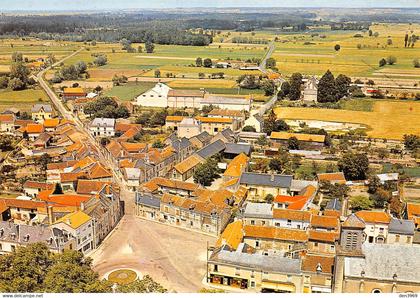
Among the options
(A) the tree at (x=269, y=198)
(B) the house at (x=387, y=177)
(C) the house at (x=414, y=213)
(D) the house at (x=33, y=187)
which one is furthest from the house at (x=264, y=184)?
(D) the house at (x=33, y=187)

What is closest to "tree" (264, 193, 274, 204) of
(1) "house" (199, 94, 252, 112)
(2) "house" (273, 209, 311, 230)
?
(2) "house" (273, 209, 311, 230)

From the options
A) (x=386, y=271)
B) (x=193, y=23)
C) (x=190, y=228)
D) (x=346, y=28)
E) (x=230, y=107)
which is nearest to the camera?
(x=386, y=271)

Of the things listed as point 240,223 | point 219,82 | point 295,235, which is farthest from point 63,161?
point 219,82

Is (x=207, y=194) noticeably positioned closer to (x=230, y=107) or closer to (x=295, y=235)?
(x=295, y=235)

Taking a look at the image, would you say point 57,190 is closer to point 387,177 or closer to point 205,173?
point 205,173

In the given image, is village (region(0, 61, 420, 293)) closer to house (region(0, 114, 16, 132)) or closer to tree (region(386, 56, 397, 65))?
house (region(0, 114, 16, 132))

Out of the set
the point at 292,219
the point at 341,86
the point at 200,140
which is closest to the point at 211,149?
the point at 200,140

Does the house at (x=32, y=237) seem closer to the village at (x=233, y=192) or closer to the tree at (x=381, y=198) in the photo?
the village at (x=233, y=192)
